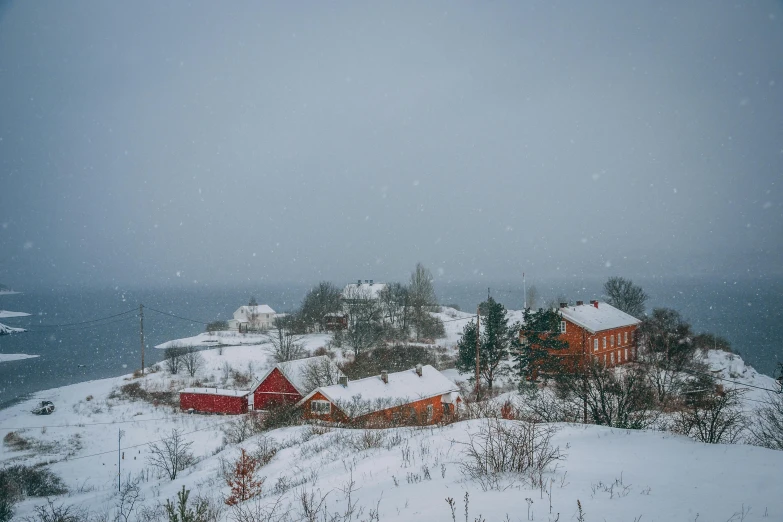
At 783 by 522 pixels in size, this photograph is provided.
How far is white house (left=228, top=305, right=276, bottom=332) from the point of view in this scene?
82.8 meters

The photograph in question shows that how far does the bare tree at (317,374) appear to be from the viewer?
33.5m

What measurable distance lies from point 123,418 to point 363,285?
4713 cm

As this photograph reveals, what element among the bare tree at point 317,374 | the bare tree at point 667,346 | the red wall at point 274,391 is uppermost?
the bare tree at point 667,346

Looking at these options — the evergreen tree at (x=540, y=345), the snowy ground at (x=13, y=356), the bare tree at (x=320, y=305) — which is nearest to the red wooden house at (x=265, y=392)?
the evergreen tree at (x=540, y=345)

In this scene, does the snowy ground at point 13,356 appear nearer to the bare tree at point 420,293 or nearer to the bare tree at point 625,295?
the bare tree at point 420,293

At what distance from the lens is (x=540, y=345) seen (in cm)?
3522

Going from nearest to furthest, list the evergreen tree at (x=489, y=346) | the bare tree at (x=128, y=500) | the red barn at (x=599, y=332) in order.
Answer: the bare tree at (x=128, y=500)
the evergreen tree at (x=489, y=346)
the red barn at (x=599, y=332)

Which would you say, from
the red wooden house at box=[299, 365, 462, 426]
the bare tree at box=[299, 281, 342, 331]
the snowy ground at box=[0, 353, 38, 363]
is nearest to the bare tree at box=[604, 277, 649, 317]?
the red wooden house at box=[299, 365, 462, 426]

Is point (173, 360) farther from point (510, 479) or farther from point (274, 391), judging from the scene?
point (510, 479)

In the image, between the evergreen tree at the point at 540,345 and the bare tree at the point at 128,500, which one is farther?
the evergreen tree at the point at 540,345

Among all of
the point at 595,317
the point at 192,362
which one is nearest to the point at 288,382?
the point at 192,362

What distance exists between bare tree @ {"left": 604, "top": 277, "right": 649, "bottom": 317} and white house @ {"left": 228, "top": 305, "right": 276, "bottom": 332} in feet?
189

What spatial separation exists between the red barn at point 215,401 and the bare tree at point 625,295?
49.1 m

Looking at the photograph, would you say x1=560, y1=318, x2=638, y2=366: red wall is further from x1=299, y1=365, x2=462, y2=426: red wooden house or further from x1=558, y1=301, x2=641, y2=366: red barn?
x1=299, y1=365, x2=462, y2=426: red wooden house
